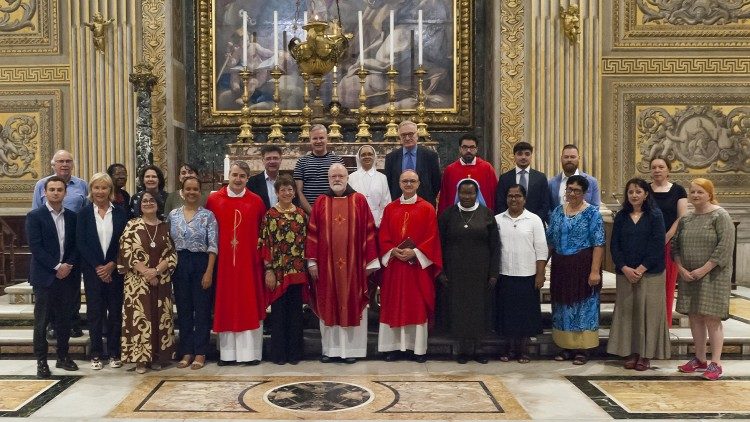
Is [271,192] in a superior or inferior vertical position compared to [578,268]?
superior

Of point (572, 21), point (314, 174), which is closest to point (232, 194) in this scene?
point (314, 174)

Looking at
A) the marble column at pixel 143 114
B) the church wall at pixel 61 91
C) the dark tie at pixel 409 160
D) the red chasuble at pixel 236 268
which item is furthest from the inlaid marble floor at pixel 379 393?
the church wall at pixel 61 91

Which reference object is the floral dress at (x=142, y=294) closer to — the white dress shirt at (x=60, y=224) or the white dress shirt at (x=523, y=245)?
the white dress shirt at (x=60, y=224)

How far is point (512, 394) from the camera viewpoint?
5.12 meters

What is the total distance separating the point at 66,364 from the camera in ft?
18.8

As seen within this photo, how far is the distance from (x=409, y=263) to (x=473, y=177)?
1082 mm

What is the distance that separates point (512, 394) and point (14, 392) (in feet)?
11.4

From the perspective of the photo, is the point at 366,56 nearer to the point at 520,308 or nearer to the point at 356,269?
the point at 356,269

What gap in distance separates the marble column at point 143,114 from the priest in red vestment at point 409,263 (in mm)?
4081

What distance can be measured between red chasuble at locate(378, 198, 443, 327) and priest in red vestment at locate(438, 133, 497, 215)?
2.12 feet

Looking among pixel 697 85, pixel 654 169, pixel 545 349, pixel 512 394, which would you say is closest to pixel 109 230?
pixel 512 394

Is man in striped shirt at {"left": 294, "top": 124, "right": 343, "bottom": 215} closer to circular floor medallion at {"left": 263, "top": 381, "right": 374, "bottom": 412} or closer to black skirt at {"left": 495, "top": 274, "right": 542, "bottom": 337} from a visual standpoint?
circular floor medallion at {"left": 263, "top": 381, "right": 374, "bottom": 412}

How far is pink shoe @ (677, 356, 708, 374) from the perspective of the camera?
568cm

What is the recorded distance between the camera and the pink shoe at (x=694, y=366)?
568cm
